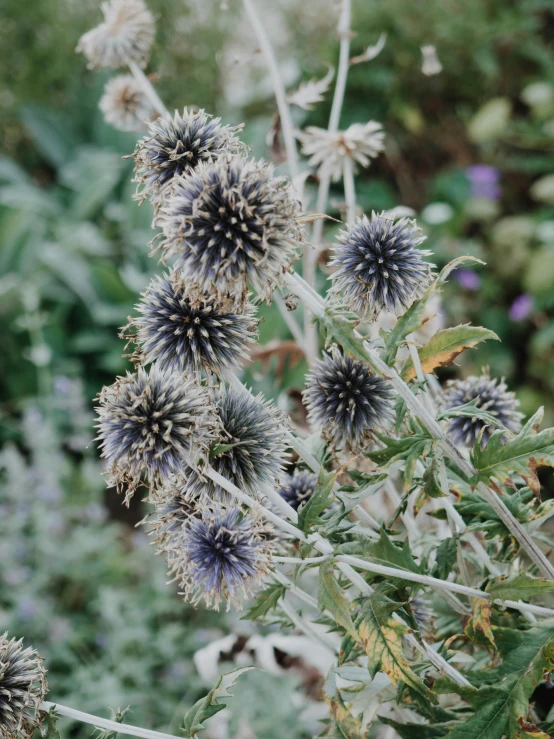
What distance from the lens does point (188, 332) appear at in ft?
2.17

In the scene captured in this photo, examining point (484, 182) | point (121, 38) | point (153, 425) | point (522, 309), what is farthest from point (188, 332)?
point (484, 182)

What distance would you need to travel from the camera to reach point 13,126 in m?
4.36

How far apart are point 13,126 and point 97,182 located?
1527 millimetres

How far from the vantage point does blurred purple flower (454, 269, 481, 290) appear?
311cm

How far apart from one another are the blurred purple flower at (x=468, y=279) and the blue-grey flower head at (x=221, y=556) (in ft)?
8.52

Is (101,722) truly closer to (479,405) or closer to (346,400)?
(346,400)

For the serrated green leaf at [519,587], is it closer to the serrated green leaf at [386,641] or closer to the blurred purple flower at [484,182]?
the serrated green leaf at [386,641]

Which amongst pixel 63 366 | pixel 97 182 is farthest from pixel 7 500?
pixel 97 182

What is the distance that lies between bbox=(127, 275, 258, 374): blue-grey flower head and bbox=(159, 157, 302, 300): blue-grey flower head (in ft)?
0.20

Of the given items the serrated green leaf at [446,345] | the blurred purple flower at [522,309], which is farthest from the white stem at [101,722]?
A: the blurred purple flower at [522,309]

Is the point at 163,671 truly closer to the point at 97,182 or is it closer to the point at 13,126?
the point at 97,182

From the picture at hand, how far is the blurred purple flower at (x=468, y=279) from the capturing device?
3.11 m

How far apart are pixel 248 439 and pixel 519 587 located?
274 millimetres

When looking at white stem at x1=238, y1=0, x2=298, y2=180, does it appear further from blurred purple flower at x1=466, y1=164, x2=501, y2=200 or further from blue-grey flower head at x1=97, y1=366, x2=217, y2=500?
blurred purple flower at x1=466, y1=164, x2=501, y2=200
